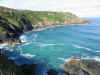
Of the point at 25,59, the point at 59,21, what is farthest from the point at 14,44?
the point at 59,21

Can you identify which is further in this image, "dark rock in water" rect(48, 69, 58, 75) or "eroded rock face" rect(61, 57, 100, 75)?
"eroded rock face" rect(61, 57, 100, 75)

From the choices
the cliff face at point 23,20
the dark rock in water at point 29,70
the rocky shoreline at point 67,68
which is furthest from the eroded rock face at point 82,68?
the cliff face at point 23,20

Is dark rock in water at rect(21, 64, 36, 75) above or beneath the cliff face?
beneath

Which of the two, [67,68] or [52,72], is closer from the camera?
[52,72]

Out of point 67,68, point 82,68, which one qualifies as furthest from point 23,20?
point 82,68

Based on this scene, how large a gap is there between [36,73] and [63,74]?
7055 millimetres

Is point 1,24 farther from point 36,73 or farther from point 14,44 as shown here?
point 36,73

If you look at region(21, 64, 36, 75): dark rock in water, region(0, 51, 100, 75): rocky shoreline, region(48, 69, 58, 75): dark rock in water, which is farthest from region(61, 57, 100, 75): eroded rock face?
region(21, 64, 36, 75): dark rock in water

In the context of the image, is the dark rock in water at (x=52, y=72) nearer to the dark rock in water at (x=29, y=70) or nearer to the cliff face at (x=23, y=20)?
the dark rock in water at (x=29, y=70)

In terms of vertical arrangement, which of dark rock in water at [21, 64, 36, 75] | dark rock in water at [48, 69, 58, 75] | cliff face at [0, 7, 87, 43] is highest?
cliff face at [0, 7, 87, 43]

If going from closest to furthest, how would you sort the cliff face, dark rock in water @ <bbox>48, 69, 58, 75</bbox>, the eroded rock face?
dark rock in water @ <bbox>48, 69, 58, 75</bbox> → the eroded rock face → the cliff face

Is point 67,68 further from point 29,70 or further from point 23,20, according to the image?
point 23,20

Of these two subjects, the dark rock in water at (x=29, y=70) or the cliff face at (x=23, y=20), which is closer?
the dark rock in water at (x=29, y=70)

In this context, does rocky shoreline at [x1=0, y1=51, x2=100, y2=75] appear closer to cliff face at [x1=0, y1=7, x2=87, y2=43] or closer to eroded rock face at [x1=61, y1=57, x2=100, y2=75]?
eroded rock face at [x1=61, y1=57, x2=100, y2=75]
